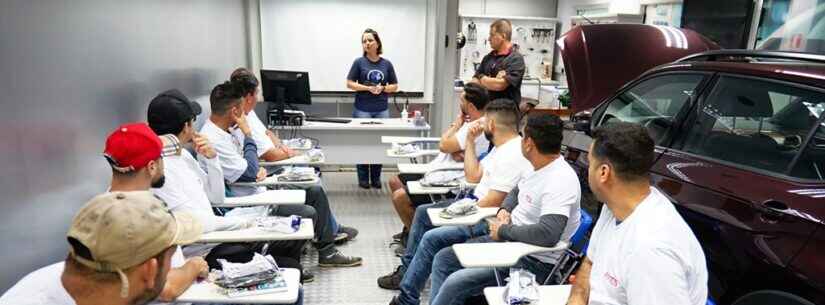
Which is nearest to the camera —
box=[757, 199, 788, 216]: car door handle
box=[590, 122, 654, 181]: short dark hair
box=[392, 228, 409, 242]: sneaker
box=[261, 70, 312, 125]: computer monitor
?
box=[590, 122, 654, 181]: short dark hair

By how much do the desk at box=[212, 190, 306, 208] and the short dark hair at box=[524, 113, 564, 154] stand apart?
1309 mm

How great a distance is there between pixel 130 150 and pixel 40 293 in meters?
0.66

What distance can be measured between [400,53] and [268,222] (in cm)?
395

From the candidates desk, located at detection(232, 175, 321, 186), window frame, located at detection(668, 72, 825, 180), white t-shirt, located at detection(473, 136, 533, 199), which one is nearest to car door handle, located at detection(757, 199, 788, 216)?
window frame, located at detection(668, 72, 825, 180)

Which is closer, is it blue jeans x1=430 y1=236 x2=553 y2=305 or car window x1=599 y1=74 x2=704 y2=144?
blue jeans x1=430 y1=236 x2=553 y2=305

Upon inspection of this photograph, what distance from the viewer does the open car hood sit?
3508mm

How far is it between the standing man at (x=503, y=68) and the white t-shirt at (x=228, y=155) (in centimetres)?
224

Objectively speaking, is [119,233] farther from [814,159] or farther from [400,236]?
[400,236]

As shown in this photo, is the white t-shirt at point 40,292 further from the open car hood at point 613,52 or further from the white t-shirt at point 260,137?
the open car hood at point 613,52

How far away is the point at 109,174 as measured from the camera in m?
2.21

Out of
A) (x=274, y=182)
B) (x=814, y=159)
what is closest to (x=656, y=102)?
(x=814, y=159)

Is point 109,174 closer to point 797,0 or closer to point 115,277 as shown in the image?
point 115,277

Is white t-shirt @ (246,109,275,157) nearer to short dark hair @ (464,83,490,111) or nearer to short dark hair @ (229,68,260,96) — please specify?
short dark hair @ (229,68,260,96)

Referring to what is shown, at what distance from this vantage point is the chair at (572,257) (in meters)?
2.07
